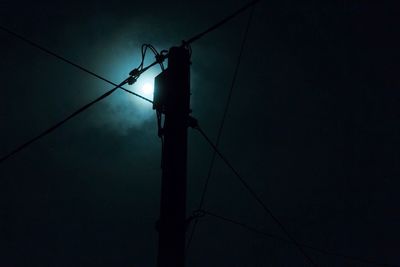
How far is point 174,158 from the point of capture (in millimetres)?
4684

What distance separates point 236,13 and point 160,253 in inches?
157

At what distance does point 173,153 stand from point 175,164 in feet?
0.50

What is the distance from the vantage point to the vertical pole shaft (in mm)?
4281

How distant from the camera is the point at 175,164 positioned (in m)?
4.68

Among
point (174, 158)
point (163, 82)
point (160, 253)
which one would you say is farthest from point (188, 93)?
point (160, 253)

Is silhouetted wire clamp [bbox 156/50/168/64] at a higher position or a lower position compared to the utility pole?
higher

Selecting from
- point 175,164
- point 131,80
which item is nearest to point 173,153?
point 175,164

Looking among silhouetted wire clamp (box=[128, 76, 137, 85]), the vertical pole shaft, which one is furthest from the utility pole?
silhouetted wire clamp (box=[128, 76, 137, 85])

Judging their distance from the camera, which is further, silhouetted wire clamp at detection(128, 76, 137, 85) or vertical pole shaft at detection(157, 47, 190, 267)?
silhouetted wire clamp at detection(128, 76, 137, 85)

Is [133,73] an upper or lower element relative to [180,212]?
upper

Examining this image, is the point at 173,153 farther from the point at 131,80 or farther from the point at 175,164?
the point at 131,80

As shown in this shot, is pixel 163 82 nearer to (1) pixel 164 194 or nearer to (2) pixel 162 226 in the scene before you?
(1) pixel 164 194

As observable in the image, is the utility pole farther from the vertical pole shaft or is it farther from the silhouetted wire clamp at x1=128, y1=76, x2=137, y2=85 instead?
the silhouetted wire clamp at x1=128, y1=76, x2=137, y2=85

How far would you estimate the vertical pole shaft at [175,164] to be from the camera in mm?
4281
